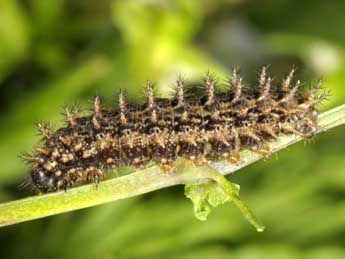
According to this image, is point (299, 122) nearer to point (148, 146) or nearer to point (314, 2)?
point (148, 146)

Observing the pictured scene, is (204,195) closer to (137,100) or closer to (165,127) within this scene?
(165,127)

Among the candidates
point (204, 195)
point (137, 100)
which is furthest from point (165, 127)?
point (137, 100)

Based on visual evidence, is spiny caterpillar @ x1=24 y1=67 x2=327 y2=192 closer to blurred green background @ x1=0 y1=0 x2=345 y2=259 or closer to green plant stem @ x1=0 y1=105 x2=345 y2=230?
green plant stem @ x1=0 y1=105 x2=345 y2=230

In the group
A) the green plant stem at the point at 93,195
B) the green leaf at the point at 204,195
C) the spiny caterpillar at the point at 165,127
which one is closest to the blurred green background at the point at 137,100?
the spiny caterpillar at the point at 165,127

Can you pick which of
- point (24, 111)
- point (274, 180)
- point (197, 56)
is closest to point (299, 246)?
point (274, 180)

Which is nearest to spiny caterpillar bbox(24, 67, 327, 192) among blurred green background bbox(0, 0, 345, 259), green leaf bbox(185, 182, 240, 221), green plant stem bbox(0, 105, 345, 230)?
green leaf bbox(185, 182, 240, 221)

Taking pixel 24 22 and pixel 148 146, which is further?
pixel 24 22

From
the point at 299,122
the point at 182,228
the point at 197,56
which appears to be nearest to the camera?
the point at 299,122
